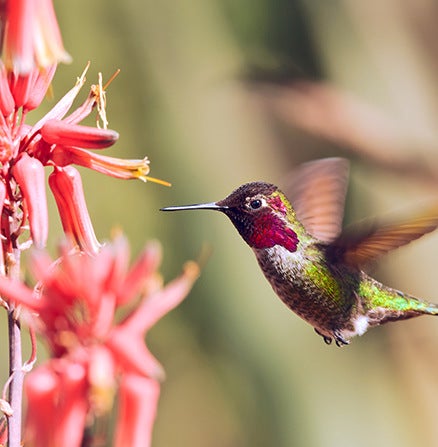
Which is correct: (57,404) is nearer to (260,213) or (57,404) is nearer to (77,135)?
(77,135)

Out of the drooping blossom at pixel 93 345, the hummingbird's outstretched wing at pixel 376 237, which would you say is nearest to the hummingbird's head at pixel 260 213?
the hummingbird's outstretched wing at pixel 376 237

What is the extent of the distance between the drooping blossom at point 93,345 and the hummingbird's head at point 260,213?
29.4 inches

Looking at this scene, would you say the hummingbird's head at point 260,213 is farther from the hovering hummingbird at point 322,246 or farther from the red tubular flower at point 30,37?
the red tubular flower at point 30,37

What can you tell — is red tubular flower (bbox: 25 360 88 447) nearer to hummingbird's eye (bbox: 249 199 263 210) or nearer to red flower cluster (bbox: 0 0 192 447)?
red flower cluster (bbox: 0 0 192 447)

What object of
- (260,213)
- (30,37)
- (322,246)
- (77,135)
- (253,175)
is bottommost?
(253,175)

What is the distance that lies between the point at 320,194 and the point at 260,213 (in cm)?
31

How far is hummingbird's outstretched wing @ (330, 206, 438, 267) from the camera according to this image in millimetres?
1856

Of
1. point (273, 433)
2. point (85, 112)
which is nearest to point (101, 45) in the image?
point (273, 433)

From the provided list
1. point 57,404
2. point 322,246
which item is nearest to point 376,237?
point 322,246

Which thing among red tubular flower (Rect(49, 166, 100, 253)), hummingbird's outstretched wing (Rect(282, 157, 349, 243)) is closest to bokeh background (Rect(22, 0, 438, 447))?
hummingbird's outstretched wing (Rect(282, 157, 349, 243))

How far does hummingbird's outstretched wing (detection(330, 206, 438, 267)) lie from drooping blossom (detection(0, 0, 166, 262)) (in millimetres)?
727

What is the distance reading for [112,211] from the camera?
4629 millimetres

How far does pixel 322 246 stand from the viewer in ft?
6.78

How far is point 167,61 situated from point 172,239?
86 centimetres
